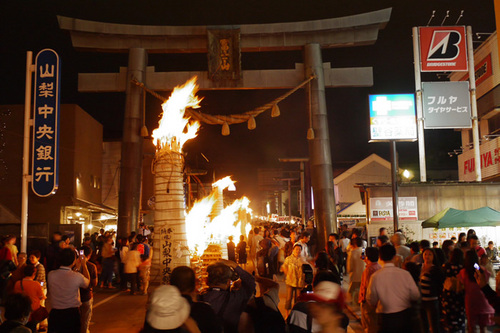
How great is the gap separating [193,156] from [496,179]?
68.1 feet

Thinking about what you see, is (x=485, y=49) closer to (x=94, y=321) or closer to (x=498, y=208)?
(x=498, y=208)

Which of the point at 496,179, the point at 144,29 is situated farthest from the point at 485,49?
the point at 144,29

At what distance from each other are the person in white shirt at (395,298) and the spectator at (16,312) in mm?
3859

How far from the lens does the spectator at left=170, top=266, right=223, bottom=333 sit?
13.3ft

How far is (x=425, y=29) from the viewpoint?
24.7 m

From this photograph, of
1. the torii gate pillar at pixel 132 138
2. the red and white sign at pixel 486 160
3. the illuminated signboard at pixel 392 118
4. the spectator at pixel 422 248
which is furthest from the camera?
the red and white sign at pixel 486 160

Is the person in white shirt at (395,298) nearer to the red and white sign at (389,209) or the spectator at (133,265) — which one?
the spectator at (133,265)

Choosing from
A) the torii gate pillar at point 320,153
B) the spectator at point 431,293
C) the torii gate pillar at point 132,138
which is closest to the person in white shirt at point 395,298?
the spectator at point 431,293

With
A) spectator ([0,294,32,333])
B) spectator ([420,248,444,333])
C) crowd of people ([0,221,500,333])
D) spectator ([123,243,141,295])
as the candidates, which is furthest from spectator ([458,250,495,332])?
spectator ([123,243,141,295])

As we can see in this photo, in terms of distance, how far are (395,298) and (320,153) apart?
12981mm

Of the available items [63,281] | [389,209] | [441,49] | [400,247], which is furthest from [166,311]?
[441,49]

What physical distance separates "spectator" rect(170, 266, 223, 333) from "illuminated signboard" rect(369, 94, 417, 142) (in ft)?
55.1

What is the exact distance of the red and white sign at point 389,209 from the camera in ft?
68.9

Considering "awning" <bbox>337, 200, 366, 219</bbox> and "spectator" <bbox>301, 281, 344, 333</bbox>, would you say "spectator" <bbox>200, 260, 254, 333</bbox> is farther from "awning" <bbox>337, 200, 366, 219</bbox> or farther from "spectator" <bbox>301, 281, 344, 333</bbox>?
"awning" <bbox>337, 200, 366, 219</bbox>
